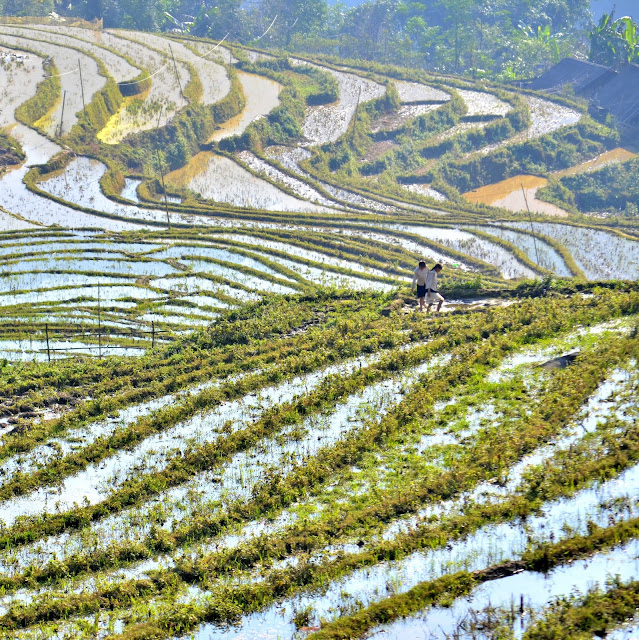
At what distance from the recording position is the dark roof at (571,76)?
44688mm

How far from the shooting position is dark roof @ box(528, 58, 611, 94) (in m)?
44.7

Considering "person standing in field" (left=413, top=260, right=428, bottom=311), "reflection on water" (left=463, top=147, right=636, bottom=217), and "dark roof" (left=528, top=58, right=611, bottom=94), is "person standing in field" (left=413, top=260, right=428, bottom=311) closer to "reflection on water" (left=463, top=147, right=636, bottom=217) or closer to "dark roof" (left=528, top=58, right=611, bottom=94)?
"reflection on water" (left=463, top=147, right=636, bottom=217)

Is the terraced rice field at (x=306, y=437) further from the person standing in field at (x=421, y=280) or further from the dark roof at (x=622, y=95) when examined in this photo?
the dark roof at (x=622, y=95)

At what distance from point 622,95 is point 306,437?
1504 inches

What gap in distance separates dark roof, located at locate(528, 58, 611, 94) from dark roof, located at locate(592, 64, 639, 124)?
2.23ft

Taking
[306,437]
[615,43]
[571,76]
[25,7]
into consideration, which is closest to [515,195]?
[615,43]

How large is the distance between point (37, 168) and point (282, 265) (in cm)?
1138

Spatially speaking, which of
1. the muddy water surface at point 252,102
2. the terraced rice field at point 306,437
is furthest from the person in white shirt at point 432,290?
the muddy water surface at point 252,102

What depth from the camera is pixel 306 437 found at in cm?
900

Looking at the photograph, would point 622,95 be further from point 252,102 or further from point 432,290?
point 432,290

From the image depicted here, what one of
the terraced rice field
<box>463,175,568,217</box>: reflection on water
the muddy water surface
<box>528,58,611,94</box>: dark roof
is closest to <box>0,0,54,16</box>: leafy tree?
the muddy water surface

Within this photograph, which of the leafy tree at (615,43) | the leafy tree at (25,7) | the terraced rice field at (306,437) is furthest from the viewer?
the leafy tree at (25,7)

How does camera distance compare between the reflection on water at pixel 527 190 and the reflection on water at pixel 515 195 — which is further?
the reflection on water at pixel 527 190

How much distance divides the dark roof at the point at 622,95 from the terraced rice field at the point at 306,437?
20.3 m
